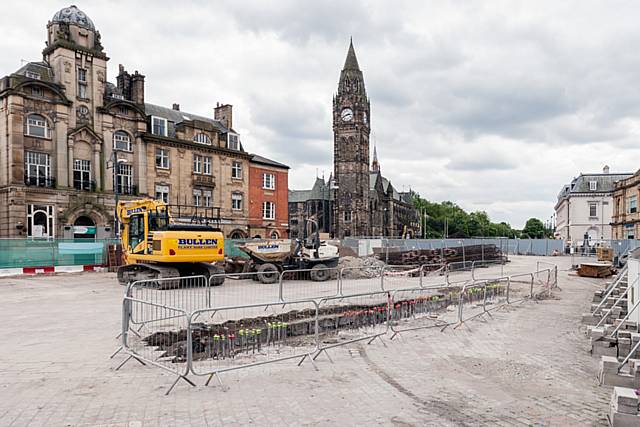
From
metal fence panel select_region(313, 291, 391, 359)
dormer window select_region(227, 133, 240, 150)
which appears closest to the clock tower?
dormer window select_region(227, 133, 240, 150)

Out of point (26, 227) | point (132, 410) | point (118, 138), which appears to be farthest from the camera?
point (118, 138)

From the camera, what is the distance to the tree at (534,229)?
5979 inches

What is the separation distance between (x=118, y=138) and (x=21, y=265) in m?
14.2

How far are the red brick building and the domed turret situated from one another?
57.5 feet

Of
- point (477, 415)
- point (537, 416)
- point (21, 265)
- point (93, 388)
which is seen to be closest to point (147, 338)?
point (93, 388)

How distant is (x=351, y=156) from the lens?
91.4 meters

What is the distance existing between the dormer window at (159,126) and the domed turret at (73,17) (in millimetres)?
7783

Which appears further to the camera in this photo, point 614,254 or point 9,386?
point 614,254

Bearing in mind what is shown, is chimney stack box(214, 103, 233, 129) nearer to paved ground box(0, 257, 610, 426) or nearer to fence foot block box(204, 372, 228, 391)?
paved ground box(0, 257, 610, 426)

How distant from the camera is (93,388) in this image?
6457mm

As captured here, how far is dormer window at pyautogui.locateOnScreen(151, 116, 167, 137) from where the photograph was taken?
3697cm

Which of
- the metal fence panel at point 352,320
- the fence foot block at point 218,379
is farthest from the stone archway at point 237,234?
the fence foot block at point 218,379

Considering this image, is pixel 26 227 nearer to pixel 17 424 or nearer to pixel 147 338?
pixel 147 338

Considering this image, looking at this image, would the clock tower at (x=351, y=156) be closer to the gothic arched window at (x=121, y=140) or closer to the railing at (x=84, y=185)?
the gothic arched window at (x=121, y=140)
